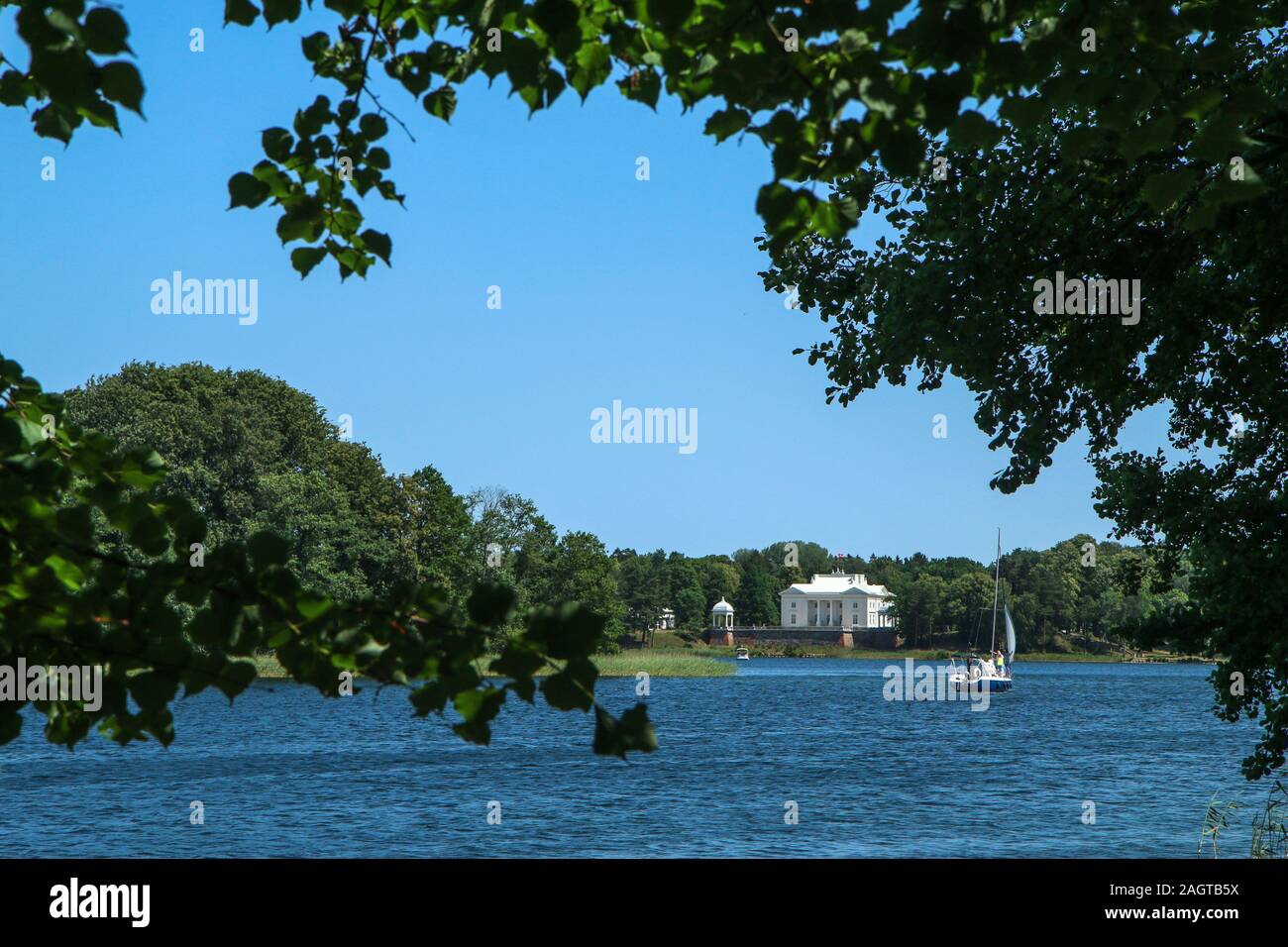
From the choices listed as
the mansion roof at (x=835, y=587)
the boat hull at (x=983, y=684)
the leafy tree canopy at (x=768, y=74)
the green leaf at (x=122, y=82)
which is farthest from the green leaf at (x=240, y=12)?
the mansion roof at (x=835, y=587)

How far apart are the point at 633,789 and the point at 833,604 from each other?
5601 inches

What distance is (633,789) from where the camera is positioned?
30.7 metres

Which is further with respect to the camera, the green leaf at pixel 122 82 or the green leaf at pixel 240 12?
the green leaf at pixel 240 12

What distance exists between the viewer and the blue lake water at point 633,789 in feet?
77.0

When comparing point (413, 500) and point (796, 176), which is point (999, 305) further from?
point (413, 500)

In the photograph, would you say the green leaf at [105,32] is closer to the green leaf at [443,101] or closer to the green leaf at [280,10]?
the green leaf at [280,10]

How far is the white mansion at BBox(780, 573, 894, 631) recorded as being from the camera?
16812 centimetres

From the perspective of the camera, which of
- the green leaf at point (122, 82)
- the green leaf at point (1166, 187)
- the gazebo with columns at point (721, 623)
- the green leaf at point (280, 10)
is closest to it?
the green leaf at point (122, 82)

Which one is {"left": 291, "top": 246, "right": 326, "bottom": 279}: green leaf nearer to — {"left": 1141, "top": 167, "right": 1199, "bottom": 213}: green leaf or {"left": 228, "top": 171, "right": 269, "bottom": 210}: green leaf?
{"left": 228, "top": 171, "right": 269, "bottom": 210}: green leaf

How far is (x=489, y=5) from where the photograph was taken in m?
3.23

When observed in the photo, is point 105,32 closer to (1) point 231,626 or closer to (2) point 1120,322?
(1) point 231,626

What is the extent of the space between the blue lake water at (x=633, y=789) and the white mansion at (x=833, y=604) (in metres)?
109
